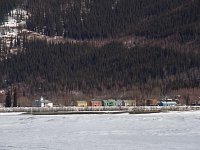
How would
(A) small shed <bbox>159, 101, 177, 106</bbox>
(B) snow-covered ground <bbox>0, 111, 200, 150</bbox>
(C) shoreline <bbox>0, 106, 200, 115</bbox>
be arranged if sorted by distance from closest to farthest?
(B) snow-covered ground <bbox>0, 111, 200, 150</bbox> < (C) shoreline <bbox>0, 106, 200, 115</bbox> < (A) small shed <bbox>159, 101, 177, 106</bbox>

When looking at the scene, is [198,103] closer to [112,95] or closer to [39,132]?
[112,95]

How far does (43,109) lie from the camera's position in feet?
454

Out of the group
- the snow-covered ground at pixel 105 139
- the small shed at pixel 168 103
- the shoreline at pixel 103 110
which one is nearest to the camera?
the snow-covered ground at pixel 105 139

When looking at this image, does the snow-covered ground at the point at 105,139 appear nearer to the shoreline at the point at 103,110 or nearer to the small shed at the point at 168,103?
the shoreline at the point at 103,110

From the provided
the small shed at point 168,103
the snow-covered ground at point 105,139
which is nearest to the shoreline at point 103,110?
the small shed at point 168,103

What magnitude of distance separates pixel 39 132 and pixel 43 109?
2826 inches

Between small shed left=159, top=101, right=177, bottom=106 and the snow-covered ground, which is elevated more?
small shed left=159, top=101, right=177, bottom=106

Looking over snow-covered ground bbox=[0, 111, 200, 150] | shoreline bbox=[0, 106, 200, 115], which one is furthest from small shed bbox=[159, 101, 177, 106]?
snow-covered ground bbox=[0, 111, 200, 150]

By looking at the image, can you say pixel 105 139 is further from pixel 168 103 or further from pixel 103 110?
pixel 168 103

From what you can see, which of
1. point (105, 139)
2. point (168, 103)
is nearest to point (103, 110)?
point (168, 103)

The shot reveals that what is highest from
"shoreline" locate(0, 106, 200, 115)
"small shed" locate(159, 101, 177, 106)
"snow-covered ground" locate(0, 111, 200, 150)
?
"small shed" locate(159, 101, 177, 106)

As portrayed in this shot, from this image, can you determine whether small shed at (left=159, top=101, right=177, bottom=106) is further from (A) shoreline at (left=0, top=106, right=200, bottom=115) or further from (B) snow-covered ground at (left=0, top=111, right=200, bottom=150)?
(B) snow-covered ground at (left=0, top=111, right=200, bottom=150)

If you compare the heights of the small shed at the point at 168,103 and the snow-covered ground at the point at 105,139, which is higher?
the small shed at the point at 168,103

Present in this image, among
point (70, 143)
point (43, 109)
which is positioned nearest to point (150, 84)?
point (43, 109)
